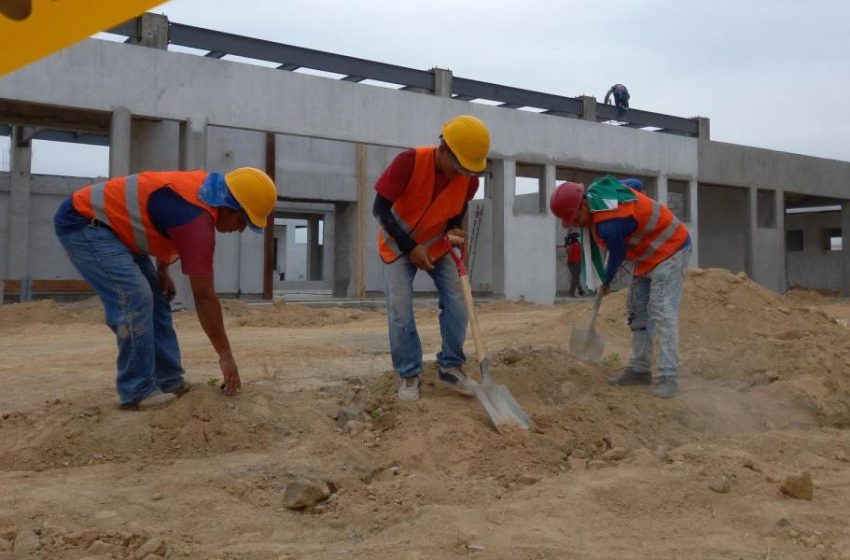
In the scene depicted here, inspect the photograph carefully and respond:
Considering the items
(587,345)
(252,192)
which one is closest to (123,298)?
(252,192)

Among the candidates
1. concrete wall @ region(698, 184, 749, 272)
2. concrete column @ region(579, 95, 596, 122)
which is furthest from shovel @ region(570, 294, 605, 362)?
concrete wall @ region(698, 184, 749, 272)

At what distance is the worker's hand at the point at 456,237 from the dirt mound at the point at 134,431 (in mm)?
1228

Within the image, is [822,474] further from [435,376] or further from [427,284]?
[427,284]

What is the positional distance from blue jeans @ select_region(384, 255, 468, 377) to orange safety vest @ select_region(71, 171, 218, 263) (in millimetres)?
1005

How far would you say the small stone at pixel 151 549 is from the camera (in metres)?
2.26

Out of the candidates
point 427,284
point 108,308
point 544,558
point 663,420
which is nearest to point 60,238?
point 108,308

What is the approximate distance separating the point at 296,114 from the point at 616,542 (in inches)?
452

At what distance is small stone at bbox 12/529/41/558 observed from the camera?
7.44ft

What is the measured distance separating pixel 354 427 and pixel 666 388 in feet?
5.98

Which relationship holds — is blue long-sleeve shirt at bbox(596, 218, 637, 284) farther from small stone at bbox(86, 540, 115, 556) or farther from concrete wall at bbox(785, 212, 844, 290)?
concrete wall at bbox(785, 212, 844, 290)

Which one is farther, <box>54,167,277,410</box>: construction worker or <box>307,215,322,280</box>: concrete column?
<box>307,215,322,280</box>: concrete column

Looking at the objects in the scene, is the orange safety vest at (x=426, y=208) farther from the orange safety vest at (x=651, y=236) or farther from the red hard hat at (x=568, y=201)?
the orange safety vest at (x=651, y=236)

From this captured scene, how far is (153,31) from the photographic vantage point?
462 inches

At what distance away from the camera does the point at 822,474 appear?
130 inches
